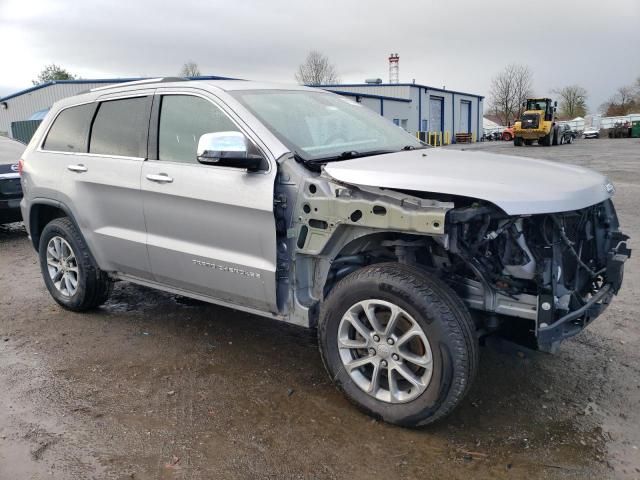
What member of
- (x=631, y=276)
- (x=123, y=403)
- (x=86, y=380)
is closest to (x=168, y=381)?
(x=123, y=403)

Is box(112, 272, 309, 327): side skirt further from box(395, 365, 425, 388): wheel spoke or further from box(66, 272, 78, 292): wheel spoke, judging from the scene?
box(395, 365, 425, 388): wheel spoke

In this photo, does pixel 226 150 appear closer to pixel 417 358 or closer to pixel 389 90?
pixel 417 358

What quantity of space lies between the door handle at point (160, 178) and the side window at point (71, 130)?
1025 millimetres

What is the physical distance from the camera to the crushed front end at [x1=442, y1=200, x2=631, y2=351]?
9.14 ft

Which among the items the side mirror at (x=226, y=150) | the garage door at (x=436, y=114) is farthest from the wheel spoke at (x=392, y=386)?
the garage door at (x=436, y=114)

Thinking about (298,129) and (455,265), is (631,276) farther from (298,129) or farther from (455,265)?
(298,129)

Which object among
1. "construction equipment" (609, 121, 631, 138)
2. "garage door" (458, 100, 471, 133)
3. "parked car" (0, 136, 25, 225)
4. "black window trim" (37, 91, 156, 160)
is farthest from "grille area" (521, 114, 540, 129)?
"black window trim" (37, 91, 156, 160)

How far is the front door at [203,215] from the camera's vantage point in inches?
133

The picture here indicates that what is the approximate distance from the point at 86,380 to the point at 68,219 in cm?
166

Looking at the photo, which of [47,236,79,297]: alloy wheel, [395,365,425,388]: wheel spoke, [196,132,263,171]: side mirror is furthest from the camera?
[47,236,79,297]: alloy wheel

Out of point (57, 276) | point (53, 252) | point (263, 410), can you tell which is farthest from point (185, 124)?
point (57, 276)

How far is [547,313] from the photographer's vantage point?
274 centimetres

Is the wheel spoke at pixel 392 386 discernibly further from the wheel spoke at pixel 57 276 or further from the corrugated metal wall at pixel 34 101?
the corrugated metal wall at pixel 34 101

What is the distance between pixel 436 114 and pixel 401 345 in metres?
51.1
